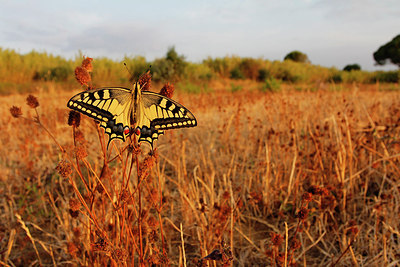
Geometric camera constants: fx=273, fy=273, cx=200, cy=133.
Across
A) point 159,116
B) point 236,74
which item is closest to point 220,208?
point 159,116

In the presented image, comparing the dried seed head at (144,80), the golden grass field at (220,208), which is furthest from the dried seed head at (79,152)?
the dried seed head at (144,80)

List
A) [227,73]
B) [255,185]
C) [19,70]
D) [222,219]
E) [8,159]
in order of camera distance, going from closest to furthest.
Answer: [222,219] < [255,185] < [8,159] < [19,70] < [227,73]

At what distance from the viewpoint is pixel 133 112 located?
103cm

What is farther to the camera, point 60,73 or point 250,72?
point 250,72

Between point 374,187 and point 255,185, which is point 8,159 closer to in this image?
point 255,185

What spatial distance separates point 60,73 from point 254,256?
1387 cm

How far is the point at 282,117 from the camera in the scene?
12.8 feet

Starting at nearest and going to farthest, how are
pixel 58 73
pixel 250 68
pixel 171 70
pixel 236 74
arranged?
1. pixel 171 70
2. pixel 58 73
3. pixel 236 74
4. pixel 250 68

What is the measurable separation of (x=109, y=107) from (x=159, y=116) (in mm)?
200

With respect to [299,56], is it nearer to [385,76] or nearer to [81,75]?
[385,76]

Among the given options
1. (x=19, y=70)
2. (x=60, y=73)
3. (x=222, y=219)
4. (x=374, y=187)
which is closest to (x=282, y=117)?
(x=374, y=187)

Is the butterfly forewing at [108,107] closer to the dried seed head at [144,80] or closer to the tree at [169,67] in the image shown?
the dried seed head at [144,80]

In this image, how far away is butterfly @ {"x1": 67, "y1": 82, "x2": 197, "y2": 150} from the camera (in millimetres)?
997

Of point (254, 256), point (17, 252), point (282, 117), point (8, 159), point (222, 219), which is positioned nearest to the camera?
point (222, 219)
